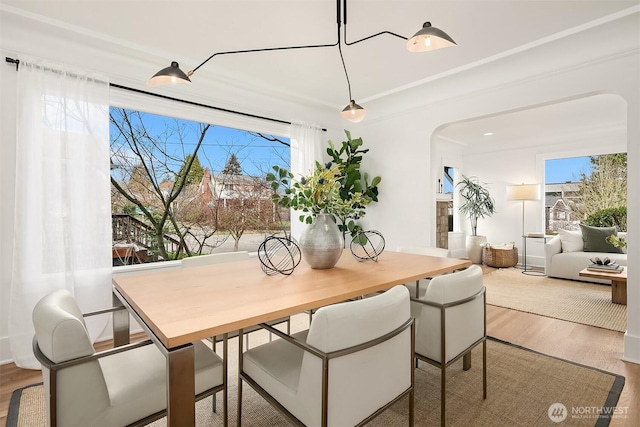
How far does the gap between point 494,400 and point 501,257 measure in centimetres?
454

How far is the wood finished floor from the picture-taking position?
1899 mm

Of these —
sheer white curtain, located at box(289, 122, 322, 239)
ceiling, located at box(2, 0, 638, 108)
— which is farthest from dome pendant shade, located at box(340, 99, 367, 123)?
sheer white curtain, located at box(289, 122, 322, 239)

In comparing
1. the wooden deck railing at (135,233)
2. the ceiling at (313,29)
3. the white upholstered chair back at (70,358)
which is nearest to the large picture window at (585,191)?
the ceiling at (313,29)

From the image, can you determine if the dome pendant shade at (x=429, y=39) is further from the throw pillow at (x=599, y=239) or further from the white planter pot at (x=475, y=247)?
the white planter pot at (x=475, y=247)

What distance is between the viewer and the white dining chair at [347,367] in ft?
3.44

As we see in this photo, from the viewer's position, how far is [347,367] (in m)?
1.08

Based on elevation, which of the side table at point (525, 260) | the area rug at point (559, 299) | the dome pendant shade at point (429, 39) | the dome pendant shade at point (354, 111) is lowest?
the area rug at point (559, 299)

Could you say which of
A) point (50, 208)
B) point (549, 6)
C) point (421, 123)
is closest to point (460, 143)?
point (421, 123)

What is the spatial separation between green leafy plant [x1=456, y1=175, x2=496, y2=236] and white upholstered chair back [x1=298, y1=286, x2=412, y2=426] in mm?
5824

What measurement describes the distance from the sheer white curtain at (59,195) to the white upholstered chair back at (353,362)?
2320 millimetres

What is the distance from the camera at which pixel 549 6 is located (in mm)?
2117

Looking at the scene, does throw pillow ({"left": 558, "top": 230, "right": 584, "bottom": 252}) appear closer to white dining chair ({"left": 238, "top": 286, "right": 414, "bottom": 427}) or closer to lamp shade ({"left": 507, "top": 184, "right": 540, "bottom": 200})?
lamp shade ({"left": 507, "top": 184, "right": 540, "bottom": 200})

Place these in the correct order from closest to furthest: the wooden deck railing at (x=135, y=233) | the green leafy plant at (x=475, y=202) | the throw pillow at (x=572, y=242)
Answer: the wooden deck railing at (x=135, y=233), the throw pillow at (x=572, y=242), the green leafy plant at (x=475, y=202)

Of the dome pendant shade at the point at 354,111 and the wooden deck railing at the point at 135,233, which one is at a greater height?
the dome pendant shade at the point at 354,111
